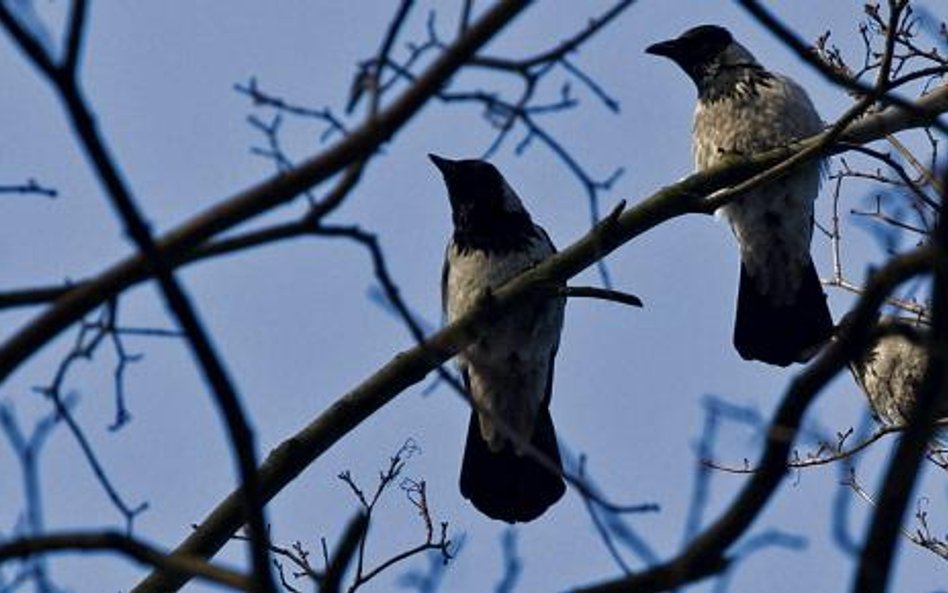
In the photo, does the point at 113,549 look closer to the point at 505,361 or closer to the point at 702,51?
the point at 505,361

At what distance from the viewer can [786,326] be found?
686cm

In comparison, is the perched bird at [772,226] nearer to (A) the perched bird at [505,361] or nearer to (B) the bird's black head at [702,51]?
(B) the bird's black head at [702,51]

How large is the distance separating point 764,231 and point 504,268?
1.11 m

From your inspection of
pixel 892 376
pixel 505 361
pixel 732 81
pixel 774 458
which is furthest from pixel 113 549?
pixel 892 376

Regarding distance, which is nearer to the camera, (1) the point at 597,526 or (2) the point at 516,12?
(2) the point at 516,12

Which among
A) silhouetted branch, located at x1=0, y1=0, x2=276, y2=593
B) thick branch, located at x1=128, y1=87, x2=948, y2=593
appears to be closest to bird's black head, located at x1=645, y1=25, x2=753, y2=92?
thick branch, located at x1=128, y1=87, x2=948, y2=593

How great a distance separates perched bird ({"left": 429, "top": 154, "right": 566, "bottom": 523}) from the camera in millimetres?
6324

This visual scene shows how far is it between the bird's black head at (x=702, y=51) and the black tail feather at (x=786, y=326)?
0.98 meters

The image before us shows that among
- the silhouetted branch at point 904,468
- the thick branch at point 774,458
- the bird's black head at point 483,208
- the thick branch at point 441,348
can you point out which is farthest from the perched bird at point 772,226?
the silhouetted branch at point 904,468

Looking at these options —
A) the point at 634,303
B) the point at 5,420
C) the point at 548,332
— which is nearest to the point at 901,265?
the point at 5,420

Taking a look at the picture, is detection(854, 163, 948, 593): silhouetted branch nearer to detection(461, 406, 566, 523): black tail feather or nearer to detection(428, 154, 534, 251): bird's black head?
detection(461, 406, 566, 523): black tail feather

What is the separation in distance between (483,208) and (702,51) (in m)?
1.40

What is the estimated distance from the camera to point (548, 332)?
639 centimetres

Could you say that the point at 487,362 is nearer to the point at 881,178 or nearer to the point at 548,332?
the point at 548,332
